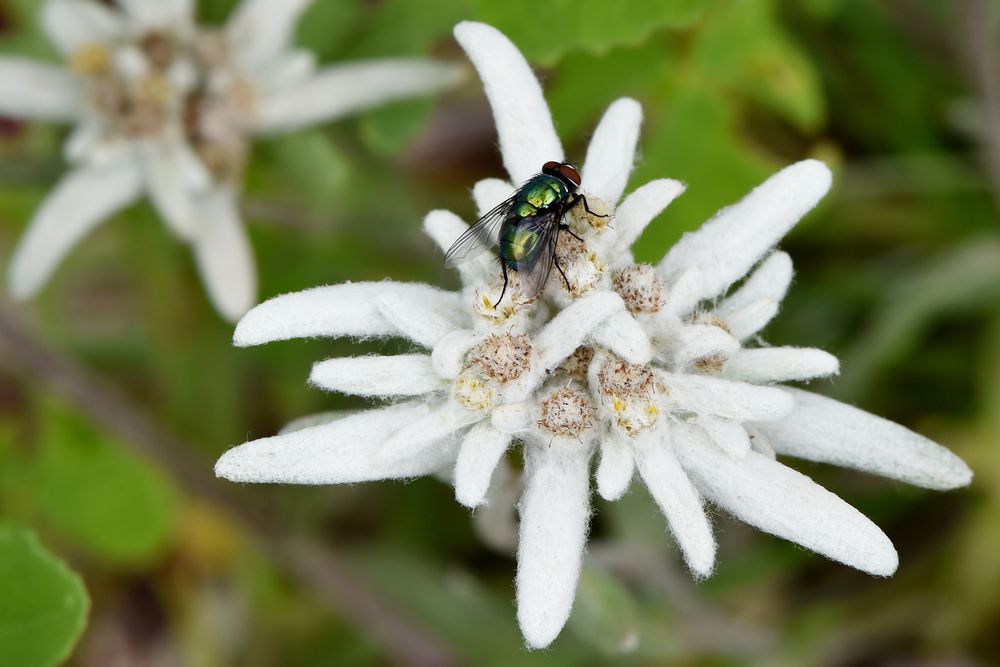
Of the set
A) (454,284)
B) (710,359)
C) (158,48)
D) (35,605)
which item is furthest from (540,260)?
(158,48)

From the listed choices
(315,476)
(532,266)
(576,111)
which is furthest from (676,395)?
(576,111)

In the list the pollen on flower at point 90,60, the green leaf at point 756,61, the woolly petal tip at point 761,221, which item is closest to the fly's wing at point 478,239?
the woolly petal tip at point 761,221

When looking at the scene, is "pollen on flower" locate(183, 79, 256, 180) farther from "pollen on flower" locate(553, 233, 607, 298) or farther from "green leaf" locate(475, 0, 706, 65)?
"pollen on flower" locate(553, 233, 607, 298)

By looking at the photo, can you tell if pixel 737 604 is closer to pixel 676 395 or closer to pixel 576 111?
pixel 576 111

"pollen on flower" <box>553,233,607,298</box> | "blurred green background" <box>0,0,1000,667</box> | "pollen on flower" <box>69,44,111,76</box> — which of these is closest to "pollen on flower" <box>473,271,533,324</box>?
"pollen on flower" <box>553,233,607,298</box>

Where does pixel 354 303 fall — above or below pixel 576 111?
below

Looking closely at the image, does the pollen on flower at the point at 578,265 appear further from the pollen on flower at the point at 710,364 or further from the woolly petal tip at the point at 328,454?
the woolly petal tip at the point at 328,454

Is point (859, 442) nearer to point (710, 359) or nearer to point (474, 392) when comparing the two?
point (710, 359)
